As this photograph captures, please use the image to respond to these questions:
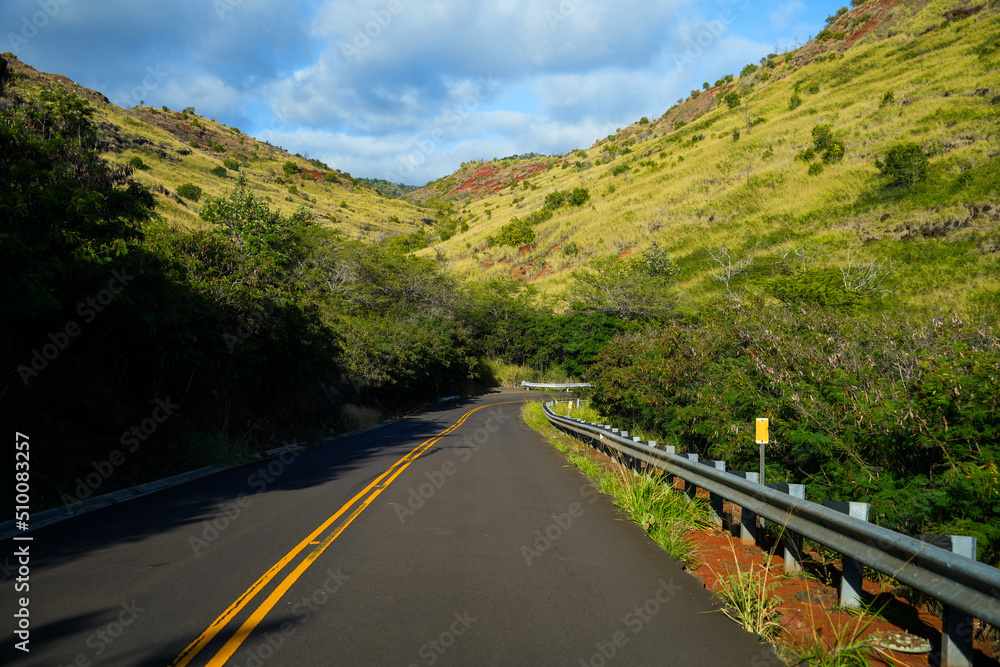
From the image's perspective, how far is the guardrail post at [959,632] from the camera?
10.1 feet

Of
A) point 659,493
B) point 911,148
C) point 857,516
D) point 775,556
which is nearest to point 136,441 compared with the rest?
point 659,493

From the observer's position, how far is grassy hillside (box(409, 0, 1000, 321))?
30.5 m

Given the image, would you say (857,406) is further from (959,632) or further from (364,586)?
(364,586)

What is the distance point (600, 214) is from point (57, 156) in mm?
62579

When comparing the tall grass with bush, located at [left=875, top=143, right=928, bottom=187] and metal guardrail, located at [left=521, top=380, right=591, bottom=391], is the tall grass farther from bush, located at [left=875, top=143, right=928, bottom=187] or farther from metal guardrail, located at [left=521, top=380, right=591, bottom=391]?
bush, located at [left=875, top=143, right=928, bottom=187]

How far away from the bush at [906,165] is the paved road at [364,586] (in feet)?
140

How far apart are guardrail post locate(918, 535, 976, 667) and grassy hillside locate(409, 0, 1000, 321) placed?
11.2 m

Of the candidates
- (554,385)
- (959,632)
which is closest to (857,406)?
(959,632)

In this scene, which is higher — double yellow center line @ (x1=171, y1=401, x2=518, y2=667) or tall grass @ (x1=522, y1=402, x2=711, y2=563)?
double yellow center line @ (x1=171, y1=401, x2=518, y2=667)

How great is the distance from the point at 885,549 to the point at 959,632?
595 millimetres

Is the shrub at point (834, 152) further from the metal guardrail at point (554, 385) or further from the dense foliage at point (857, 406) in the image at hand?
the dense foliage at point (857, 406)

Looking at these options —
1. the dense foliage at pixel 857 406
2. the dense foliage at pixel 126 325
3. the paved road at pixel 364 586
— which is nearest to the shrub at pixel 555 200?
the dense foliage at pixel 126 325

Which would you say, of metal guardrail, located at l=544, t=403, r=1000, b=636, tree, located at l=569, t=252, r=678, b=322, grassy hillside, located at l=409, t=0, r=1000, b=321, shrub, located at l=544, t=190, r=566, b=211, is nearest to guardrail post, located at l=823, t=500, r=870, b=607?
metal guardrail, located at l=544, t=403, r=1000, b=636

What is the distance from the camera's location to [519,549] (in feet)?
20.5
